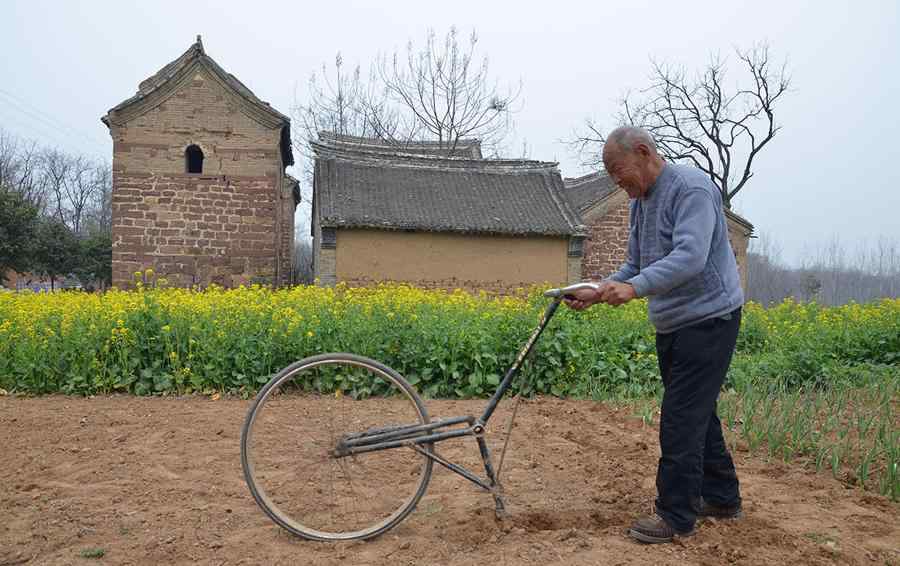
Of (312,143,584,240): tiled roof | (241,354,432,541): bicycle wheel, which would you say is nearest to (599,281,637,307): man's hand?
(241,354,432,541): bicycle wheel

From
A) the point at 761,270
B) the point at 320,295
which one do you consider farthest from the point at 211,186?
the point at 761,270

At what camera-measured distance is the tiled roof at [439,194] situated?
60.4 feet

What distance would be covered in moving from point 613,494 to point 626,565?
36.7 inches

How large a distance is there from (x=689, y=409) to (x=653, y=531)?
22.4 inches

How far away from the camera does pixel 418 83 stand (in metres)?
30.7

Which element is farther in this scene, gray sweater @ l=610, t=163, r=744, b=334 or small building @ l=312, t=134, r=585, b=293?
small building @ l=312, t=134, r=585, b=293

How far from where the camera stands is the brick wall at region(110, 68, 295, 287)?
16.6 meters

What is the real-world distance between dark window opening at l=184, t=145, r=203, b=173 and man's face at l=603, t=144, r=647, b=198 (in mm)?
15749

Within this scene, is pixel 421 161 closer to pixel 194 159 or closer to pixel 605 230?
pixel 605 230

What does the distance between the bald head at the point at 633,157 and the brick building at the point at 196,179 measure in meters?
14.8

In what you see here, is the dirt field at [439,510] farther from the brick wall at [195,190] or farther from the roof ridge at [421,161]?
the roof ridge at [421,161]

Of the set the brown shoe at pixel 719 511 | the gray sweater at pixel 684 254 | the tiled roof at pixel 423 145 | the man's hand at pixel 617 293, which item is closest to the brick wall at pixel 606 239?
the tiled roof at pixel 423 145

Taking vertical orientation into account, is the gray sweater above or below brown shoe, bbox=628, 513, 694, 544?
above

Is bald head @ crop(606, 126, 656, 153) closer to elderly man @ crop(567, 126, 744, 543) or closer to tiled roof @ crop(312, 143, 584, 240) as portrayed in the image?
elderly man @ crop(567, 126, 744, 543)
